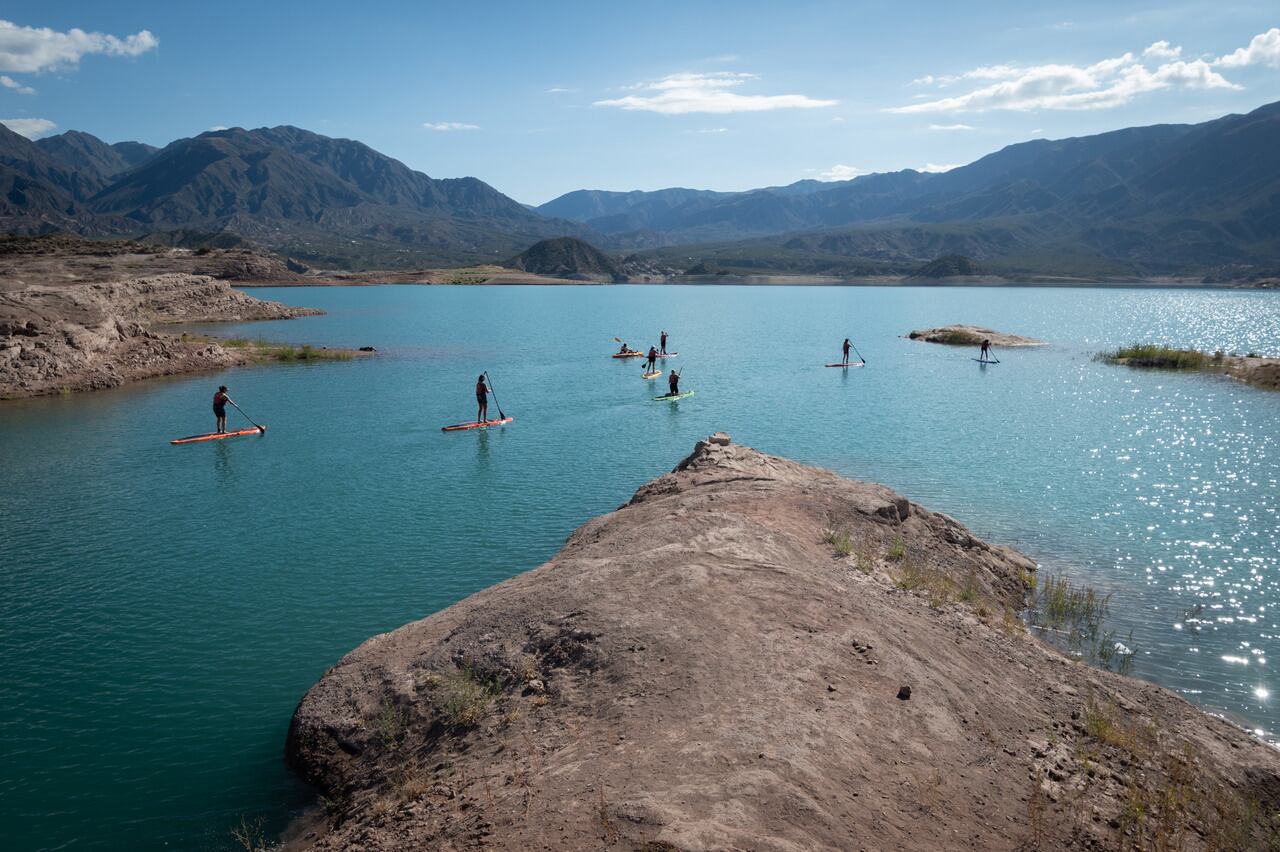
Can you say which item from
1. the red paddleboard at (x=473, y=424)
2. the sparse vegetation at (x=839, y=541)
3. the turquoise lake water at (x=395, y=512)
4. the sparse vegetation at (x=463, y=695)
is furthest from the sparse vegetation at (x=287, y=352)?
the sparse vegetation at (x=463, y=695)

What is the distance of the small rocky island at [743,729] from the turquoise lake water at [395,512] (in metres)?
2.04

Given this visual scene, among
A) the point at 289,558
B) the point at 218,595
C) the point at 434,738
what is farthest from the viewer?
the point at 289,558

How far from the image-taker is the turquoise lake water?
12396 mm

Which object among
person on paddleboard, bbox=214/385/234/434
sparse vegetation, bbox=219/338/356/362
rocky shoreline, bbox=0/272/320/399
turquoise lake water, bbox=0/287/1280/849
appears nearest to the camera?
turquoise lake water, bbox=0/287/1280/849

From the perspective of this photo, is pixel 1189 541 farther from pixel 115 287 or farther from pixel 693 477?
pixel 115 287

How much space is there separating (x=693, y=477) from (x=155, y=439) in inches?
937

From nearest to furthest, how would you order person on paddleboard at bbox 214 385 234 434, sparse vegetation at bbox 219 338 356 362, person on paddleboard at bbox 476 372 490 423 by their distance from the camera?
person on paddleboard at bbox 214 385 234 434 < person on paddleboard at bbox 476 372 490 423 < sparse vegetation at bbox 219 338 356 362

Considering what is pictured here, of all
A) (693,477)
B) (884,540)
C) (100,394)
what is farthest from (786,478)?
(100,394)

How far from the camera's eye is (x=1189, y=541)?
21.3 meters

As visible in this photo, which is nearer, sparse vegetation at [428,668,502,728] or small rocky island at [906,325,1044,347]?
sparse vegetation at [428,668,502,728]

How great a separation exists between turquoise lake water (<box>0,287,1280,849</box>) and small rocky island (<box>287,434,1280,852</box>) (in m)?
2.04

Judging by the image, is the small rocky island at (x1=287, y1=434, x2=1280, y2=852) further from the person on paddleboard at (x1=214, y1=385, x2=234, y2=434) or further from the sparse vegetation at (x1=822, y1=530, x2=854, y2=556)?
the person on paddleboard at (x1=214, y1=385, x2=234, y2=434)

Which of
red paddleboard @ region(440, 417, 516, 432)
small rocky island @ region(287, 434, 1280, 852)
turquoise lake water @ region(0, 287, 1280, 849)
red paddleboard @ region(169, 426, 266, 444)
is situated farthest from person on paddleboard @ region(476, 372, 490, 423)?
small rocky island @ region(287, 434, 1280, 852)

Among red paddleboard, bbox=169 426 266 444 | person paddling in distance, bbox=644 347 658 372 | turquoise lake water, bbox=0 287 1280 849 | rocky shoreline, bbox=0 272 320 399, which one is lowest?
turquoise lake water, bbox=0 287 1280 849
